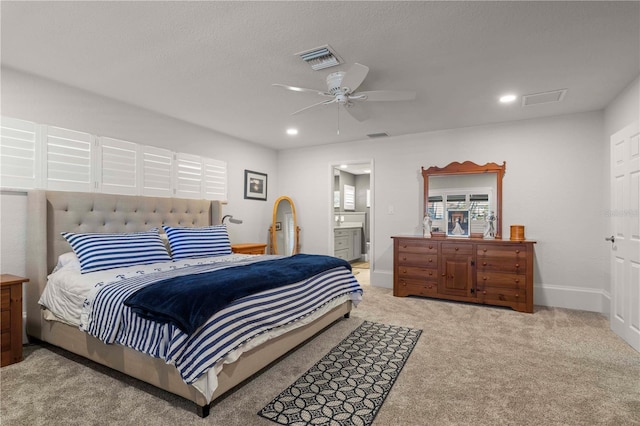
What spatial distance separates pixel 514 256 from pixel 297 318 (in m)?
2.96

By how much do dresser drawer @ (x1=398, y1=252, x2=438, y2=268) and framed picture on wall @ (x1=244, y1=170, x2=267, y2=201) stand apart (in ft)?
8.73

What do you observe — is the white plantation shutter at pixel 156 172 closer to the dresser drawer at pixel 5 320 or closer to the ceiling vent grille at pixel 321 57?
→ the dresser drawer at pixel 5 320

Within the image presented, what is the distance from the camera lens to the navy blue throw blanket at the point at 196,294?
1.78 m

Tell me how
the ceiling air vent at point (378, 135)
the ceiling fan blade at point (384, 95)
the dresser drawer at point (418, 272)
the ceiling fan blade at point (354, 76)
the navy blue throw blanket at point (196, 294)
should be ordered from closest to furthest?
the navy blue throw blanket at point (196, 294)
the ceiling fan blade at point (354, 76)
the ceiling fan blade at point (384, 95)
the dresser drawer at point (418, 272)
the ceiling air vent at point (378, 135)

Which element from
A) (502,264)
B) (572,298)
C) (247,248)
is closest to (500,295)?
(502,264)

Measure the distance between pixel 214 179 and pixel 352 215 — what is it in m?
3.97

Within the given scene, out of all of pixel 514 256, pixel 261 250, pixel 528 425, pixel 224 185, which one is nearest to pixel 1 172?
pixel 224 185

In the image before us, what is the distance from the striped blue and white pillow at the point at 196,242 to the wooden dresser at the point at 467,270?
7.89ft

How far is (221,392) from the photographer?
6.33 feet

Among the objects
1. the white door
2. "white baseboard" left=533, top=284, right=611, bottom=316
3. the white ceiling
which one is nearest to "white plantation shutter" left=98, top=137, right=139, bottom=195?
the white ceiling

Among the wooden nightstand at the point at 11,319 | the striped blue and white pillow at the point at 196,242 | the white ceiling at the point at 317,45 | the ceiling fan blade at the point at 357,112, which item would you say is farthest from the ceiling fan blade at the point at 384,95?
the wooden nightstand at the point at 11,319

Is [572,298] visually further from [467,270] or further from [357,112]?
[357,112]

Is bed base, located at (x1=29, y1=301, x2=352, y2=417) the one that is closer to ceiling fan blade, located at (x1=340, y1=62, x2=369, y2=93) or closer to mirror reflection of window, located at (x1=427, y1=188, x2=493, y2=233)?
ceiling fan blade, located at (x1=340, y1=62, x2=369, y2=93)

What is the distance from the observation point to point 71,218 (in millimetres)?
3096
